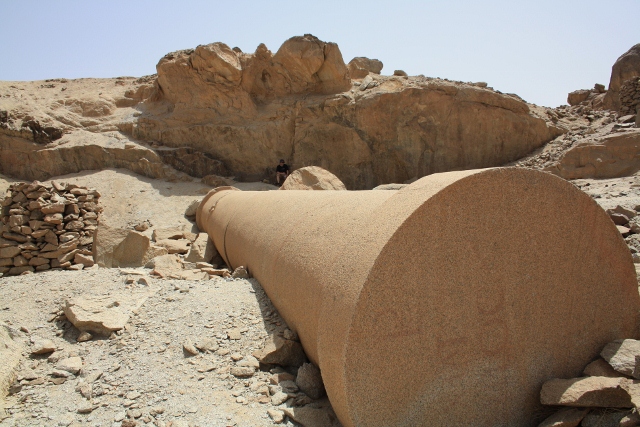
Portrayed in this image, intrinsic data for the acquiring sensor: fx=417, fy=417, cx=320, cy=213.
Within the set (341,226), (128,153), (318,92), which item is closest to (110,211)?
(128,153)

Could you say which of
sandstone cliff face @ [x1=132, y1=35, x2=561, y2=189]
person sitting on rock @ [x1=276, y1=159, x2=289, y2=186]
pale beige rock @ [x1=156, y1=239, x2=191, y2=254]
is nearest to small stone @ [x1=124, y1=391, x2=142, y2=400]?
pale beige rock @ [x1=156, y1=239, x2=191, y2=254]

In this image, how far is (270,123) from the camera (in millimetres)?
13383

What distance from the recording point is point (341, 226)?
2443 mm

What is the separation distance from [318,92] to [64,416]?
12.6m

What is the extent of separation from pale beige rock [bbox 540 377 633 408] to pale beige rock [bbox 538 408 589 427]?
0.12 feet

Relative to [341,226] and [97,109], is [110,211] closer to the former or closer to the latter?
[97,109]

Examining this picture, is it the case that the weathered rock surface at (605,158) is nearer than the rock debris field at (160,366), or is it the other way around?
the rock debris field at (160,366)

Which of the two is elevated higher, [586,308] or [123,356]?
[586,308]

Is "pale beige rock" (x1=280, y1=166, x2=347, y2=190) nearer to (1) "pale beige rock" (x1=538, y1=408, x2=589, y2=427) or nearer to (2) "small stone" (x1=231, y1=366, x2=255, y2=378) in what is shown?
(2) "small stone" (x1=231, y1=366, x2=255, y2=378)

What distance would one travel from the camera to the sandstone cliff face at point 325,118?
12.4m

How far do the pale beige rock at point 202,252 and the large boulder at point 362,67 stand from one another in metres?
10.2

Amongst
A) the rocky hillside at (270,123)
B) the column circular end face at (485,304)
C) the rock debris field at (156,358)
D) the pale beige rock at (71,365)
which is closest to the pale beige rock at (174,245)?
the rock debris field at (156,358)

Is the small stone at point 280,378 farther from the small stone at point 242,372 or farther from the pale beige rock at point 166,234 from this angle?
the pale beige rock at point 166,234

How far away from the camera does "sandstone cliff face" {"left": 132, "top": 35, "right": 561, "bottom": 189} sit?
12391 mm
